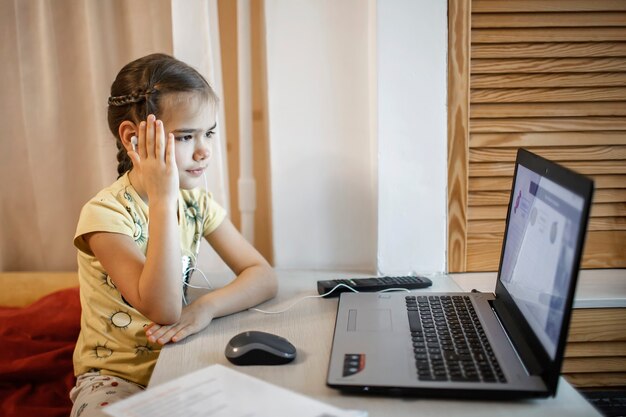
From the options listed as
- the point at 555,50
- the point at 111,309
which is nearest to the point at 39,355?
the point at 111,309

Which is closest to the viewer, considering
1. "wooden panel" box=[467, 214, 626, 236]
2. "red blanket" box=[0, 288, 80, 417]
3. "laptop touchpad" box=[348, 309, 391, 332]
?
"laptop touchpad" box=[348, 309, 391, 332]

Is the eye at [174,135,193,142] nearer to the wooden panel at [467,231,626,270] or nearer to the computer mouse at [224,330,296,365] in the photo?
the computer mouse at [224,330,296,365]

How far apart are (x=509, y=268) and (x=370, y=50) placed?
2.33 feet

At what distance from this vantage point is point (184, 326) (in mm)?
1121

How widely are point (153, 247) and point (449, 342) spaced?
1.73 ft

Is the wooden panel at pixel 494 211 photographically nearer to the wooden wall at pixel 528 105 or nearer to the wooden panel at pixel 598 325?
the wooden wall at pixel 528 105

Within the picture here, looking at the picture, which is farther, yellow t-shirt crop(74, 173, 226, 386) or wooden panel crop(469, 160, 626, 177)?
wooden panel crop(469, 160, 626, 177)

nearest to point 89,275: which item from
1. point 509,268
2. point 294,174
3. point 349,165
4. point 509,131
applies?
point 294,174

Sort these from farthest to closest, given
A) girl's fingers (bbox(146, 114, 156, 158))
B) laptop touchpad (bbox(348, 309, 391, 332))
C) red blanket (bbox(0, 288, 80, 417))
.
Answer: red blanket (bbox(0, 288, 80, 417)) → girl's fingers (bbox(146, 114, 156, 158)) → laptop touchpad (bbox(348, 309, 391, 332))

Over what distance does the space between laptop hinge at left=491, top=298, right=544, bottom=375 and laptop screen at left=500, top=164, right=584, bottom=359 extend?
0.03m

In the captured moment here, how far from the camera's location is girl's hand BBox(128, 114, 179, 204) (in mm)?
1161

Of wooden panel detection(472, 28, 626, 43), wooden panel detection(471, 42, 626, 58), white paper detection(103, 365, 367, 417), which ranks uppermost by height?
wooden panel detection(472, 28, 626, 43)

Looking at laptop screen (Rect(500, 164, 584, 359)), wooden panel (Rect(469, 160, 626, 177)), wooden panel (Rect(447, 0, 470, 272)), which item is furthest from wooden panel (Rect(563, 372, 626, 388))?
laptop screen (Rect(500, 164, 584, 359))

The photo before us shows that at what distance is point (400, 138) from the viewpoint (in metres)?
1.54
